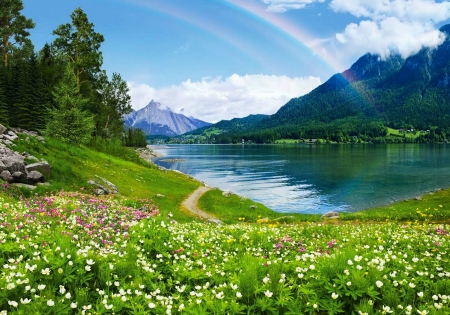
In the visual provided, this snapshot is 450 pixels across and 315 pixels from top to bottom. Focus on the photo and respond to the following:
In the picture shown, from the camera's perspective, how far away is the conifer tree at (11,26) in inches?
→ 2852

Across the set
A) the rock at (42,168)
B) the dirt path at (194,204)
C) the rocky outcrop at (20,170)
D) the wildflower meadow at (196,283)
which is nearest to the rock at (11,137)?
the rocky outcrop at (20,170)

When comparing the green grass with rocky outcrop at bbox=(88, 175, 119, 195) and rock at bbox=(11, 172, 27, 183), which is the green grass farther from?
rock at bbox=(11, 172, 27, 183)

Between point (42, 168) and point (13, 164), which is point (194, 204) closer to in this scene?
point (42, 168)

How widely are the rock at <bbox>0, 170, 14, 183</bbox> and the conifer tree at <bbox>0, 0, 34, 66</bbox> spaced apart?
2567 inches

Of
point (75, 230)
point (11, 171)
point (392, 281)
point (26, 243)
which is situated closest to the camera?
point (392, 281)

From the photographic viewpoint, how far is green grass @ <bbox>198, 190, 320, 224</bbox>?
33.2 meters

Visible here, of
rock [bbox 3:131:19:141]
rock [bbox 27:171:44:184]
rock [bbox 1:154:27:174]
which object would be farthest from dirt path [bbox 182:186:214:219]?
rock [bbox 3:131:19:141]

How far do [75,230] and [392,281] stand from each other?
10.00 meters

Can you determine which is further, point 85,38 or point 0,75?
point 85,38

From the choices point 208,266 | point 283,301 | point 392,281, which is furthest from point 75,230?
point 392,281

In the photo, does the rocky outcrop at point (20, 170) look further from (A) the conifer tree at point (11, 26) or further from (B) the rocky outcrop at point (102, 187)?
(A) the conifer tree at point (11, 26)

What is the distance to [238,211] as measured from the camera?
126 feet

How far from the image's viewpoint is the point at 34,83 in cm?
6650

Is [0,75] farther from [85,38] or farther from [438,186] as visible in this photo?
[438,186]
